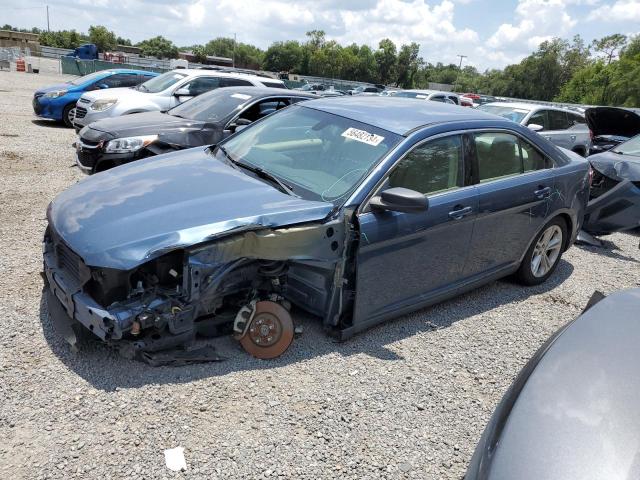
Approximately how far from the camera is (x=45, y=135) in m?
10.6

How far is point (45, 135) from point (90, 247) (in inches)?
361

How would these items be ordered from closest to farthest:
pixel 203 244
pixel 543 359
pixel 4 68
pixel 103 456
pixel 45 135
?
pixel 543 359 < pixel 103 456 < pixel 203 244 < pixel 45 135 < pixel 4 68

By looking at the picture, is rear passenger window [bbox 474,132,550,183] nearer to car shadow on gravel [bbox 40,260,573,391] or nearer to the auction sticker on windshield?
the auction sticker on windshield

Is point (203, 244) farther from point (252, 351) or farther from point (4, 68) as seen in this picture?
point (4, 68)

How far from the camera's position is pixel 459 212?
3855 mm

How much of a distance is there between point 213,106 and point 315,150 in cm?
390

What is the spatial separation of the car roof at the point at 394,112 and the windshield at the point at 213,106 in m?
2.78

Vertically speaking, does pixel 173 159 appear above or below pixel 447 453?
above

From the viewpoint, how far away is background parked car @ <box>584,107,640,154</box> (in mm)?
9025

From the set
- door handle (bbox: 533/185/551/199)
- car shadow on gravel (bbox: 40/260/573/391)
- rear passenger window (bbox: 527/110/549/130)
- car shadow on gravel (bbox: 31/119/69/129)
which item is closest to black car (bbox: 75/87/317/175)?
car shadow on gravel (bbox: 40/260/573/391)

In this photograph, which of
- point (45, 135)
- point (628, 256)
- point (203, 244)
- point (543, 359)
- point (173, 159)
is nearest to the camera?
point (543, 359)

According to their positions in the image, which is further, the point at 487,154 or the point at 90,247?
the point at 487,154

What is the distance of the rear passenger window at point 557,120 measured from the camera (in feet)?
34.9

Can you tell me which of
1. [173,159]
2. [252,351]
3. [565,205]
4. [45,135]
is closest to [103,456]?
[252,351]
